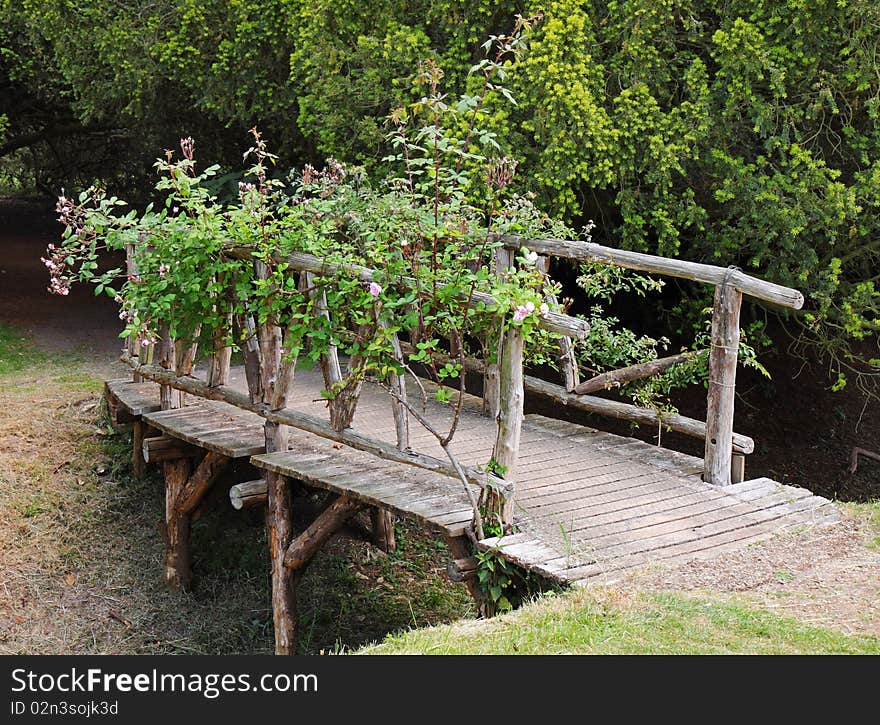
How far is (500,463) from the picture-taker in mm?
5945

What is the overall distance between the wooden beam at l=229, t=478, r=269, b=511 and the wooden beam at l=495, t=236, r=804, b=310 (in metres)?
2.39

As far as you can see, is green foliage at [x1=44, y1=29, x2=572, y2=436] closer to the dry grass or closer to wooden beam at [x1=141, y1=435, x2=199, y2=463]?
wooden beam at [x1=141, y1=435, x2=199, y2=463]

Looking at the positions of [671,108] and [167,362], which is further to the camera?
[671,108]

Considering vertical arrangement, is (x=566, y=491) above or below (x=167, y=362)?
below

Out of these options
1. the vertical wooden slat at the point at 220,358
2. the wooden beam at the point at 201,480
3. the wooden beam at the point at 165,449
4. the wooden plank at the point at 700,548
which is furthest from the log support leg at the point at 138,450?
the wooden plank at the point at 700,548

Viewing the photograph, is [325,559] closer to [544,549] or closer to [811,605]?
[544,549]

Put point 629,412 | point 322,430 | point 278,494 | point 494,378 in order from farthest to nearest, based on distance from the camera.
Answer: point 494,378 < point 629,412 < point 278,494 < point 322,430

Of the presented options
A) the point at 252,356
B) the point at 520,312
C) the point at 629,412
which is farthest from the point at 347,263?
the point at 629,412

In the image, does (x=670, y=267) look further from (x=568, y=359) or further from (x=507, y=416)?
(x=507, y=416)

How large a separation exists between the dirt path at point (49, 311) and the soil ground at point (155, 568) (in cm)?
66

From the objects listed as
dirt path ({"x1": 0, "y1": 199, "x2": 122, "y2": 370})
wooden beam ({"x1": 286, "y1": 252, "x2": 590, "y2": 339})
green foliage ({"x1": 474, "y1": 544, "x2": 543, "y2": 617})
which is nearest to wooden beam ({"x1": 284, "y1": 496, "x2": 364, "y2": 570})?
green foliage ({"x1": 474, "y1": 544, "x2": 543, "y2": 617})

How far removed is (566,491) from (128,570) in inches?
165

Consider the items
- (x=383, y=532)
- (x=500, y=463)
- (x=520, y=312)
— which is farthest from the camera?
(x=383, y=532)

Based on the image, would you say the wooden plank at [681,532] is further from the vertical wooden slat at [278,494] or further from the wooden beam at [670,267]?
the vertical wooden slat at [278,494]
